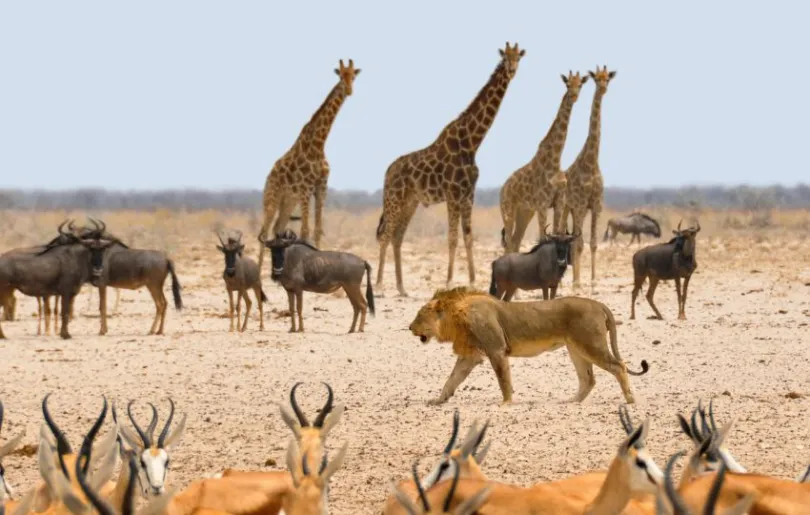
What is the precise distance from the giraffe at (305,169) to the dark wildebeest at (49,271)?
7.62 metres

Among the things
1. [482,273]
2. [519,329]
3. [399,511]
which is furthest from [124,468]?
[482,273]

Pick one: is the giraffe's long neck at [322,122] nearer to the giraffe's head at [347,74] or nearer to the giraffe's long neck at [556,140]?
the giraffe's head at [347,74]

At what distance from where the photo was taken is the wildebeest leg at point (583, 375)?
44.5 feet

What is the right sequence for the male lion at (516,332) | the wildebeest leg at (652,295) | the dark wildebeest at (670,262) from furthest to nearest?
the dark wildebeest at (670,262)
the wildebeest leg at (652,295)
the male lion at (516,332)

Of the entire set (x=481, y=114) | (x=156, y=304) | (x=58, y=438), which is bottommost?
(x=156, y=304)

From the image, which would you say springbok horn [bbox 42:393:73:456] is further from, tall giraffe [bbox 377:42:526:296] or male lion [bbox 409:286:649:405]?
tall giraffe [bbox 377:42:526:296]

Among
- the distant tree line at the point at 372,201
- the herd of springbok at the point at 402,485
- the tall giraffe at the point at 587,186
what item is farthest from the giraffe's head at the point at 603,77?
the distant tree line at the point at 372,201

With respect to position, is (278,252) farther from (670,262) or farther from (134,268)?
(670,262)

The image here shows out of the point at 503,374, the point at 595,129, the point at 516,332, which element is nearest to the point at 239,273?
the point at 516,332

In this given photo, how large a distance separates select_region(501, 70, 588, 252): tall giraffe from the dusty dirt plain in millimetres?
1398

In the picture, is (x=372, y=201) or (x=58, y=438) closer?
(x=58, y=438)

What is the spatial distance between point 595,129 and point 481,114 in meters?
2.35

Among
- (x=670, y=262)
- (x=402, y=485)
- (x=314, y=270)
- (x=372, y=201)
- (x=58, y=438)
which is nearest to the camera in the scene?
(x=58, y=438)

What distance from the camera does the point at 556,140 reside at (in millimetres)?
27500
